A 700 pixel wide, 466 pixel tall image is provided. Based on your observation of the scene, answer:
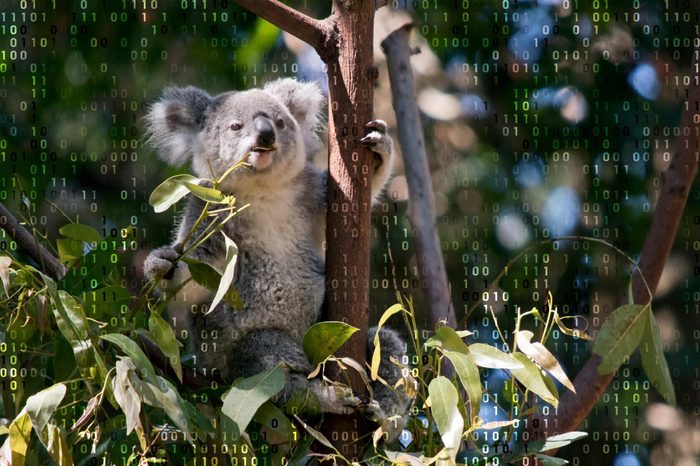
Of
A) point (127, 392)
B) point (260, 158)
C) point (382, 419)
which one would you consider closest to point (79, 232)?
point (260, 158)

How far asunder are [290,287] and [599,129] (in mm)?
1823

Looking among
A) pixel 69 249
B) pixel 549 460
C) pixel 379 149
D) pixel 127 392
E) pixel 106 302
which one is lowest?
pixel 549 460

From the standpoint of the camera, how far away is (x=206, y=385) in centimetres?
256

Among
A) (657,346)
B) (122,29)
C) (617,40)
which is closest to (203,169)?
(122,29)

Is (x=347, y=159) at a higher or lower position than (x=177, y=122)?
lower

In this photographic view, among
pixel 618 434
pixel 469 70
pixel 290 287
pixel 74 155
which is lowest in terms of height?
pixel 618 434

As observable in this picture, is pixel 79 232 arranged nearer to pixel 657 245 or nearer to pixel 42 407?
pixel 42 407

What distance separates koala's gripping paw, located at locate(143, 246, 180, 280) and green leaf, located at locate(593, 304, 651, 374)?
40.2 inches

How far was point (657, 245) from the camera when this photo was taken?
307 cm

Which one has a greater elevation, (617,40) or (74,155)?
(617,40)

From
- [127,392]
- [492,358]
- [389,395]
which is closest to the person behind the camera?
[127,392]

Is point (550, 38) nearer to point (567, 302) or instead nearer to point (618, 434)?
point (567, 302)

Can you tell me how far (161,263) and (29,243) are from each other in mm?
341

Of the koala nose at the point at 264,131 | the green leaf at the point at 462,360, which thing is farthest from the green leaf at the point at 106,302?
the koala nose at the point at 264,131
